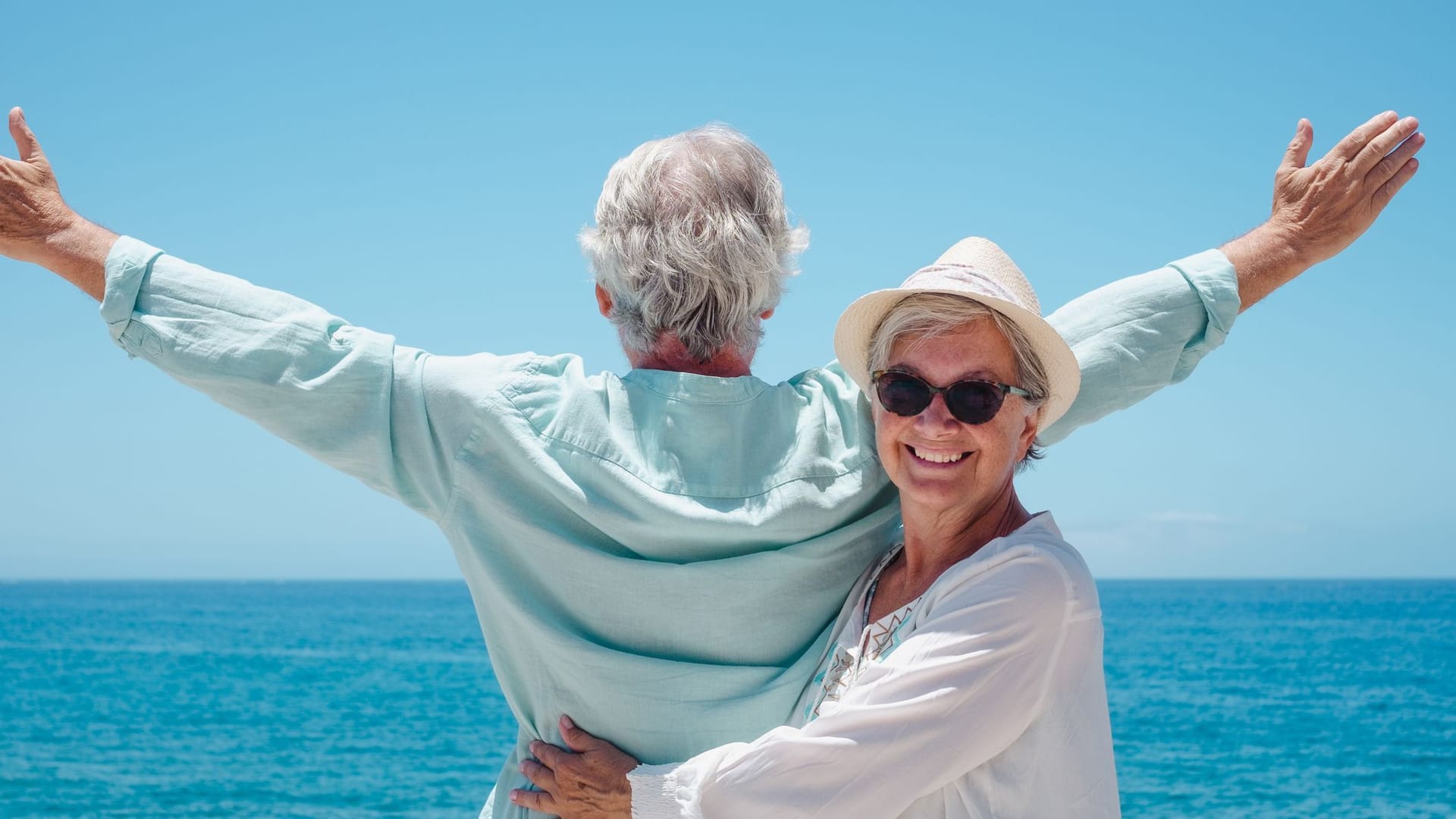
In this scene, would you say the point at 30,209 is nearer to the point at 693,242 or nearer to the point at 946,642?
the point at 693,242

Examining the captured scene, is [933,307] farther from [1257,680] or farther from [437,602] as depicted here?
[437,602]

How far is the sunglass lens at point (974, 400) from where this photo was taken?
2045 millimetres

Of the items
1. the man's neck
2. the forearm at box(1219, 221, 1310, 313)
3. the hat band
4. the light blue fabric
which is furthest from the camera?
the forearm at box(1219, 221, 1310, 313)

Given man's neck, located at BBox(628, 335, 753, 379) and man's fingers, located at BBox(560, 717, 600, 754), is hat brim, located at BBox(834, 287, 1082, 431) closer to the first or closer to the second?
man's neck, located at BBox(628, 335, 753, 379)

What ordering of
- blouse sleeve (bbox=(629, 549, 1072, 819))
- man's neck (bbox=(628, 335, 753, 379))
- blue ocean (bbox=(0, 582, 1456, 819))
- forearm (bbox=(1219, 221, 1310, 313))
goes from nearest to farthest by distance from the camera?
blouse sleeve (bbox=(629, 549, 1072, 819))
man's neck (bbox=(628, 335, 753, 379))
forearm (bbox=(1219, 221, 1310, 313))
blue ocean (bbox=(0, 582, 1456, 819))

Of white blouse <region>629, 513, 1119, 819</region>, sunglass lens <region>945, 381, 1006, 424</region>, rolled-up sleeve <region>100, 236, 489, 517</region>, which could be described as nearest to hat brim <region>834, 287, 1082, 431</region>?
sunglass lens <region>945, 381, 1006, 424</region>

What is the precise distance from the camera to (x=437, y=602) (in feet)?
342

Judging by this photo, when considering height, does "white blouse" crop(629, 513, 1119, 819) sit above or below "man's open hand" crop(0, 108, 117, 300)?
below

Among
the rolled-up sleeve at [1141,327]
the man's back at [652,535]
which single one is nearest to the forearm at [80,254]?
the man's back at [652,535]

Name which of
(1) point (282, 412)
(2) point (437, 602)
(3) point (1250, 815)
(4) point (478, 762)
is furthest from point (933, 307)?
(2) point (437, 602)

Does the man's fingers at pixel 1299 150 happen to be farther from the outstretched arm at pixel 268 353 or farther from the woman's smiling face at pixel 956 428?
the outstretched arm at pixel 268 353

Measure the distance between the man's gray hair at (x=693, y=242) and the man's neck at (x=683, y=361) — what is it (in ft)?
0.04

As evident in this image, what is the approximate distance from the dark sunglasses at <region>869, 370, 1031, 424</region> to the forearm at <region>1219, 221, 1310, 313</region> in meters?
0.73

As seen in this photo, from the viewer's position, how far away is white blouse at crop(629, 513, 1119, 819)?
5.82 feet
